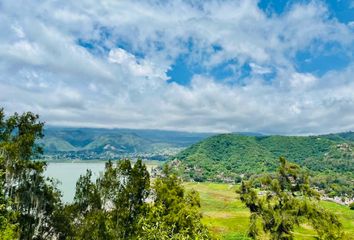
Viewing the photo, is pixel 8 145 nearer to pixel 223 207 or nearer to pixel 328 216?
pixel 328 216

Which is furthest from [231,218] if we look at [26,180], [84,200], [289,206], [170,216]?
[170,216]

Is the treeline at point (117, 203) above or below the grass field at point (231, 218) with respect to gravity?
above

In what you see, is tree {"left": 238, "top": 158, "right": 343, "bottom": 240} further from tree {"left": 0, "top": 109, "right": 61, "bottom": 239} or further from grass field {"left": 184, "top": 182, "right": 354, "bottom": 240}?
grass field {"left": 184, "top": 182, "right": 354, "bottom": 240}

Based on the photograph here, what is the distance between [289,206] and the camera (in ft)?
137

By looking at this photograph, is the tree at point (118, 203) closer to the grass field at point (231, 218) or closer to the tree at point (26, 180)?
the tree at point (26, 180)

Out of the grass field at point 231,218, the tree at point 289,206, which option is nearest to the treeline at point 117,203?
the tree at point 289,206

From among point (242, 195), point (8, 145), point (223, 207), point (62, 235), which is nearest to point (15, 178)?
point (8, 145)

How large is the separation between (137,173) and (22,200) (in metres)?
13.1

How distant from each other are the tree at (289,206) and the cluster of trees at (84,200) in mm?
9776

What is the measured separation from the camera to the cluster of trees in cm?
2888

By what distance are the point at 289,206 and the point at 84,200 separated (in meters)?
22.9

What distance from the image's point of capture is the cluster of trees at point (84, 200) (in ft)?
94.8

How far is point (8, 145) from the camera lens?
32.8 meters

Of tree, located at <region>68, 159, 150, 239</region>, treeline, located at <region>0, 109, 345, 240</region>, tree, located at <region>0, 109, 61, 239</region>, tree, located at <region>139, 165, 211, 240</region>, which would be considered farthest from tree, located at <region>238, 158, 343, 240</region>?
tree, located at <region>0, 109, 61, 239</region>
